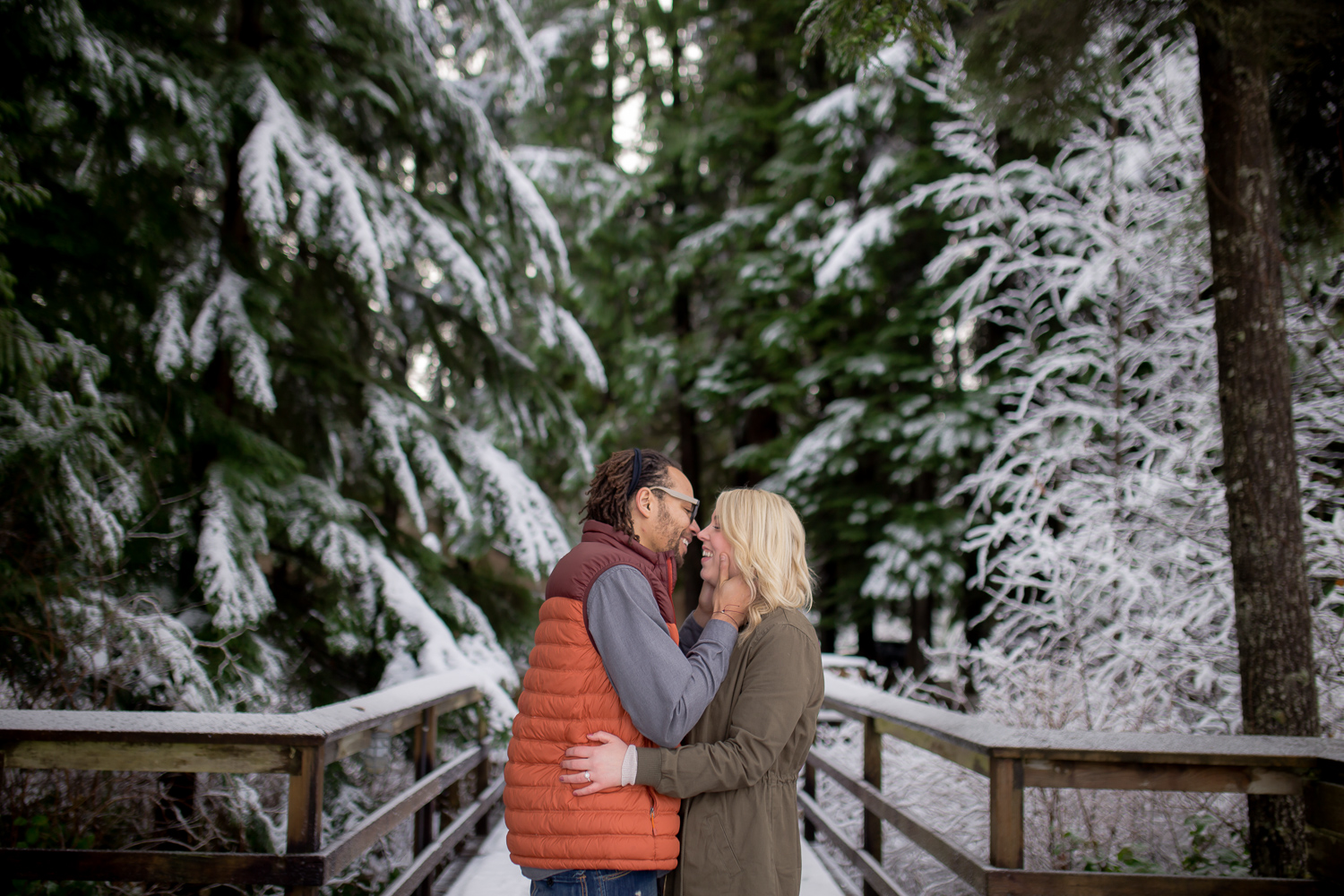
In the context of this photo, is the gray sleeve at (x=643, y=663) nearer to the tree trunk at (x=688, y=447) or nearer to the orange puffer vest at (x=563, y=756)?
the orange puffer vest at (x=563, y=756)

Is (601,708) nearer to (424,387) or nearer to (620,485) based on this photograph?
(620,485)

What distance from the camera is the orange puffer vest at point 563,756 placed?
1922 millimetres

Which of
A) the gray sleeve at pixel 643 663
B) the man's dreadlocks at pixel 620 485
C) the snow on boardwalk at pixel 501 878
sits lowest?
the snow on boardwalk at pixel 501 878

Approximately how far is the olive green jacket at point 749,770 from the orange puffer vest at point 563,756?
96 mm

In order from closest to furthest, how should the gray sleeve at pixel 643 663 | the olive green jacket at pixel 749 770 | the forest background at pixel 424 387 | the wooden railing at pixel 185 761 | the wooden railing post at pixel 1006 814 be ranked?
the gray sleeve at pixel 643 663 < the olive green jacket at pixel 749 770 < the wooden railing at pixel 185 761 < the wooden railing post at pixel 1006 814 < the forest background at pixel 424 387

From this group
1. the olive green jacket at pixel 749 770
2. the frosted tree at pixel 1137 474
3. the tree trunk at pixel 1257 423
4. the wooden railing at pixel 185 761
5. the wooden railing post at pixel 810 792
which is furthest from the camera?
the wooden railing post at pixel 810 792

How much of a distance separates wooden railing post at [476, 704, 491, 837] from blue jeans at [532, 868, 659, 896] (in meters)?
3.28

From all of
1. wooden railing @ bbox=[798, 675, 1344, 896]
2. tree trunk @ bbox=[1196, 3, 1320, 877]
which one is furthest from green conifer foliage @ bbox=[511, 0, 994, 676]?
wooden railing @ bbox=[798, 675, 1344, 896]

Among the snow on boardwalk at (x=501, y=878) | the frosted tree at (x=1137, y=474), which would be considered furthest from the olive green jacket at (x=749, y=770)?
the frosted tree at (x=1137, y=474)

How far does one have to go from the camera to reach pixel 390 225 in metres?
5.09

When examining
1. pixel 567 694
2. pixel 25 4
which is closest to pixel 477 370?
pixel 25 4

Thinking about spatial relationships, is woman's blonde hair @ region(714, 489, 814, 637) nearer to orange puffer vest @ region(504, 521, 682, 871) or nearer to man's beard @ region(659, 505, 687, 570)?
man's beard @ region(659, 505, 687, 570)

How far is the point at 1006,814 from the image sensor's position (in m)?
2.88

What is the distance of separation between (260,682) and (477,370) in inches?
131
